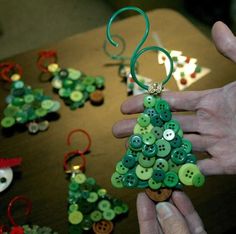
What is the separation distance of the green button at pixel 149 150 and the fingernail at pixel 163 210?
4.5 inches

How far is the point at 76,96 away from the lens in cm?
109

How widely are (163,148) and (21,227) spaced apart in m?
0.40

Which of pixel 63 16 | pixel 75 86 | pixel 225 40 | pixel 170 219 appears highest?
pixel 63 16

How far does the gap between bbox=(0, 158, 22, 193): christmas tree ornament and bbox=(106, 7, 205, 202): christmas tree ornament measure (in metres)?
0.30

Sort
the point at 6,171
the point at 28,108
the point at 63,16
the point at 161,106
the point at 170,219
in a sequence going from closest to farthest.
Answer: the point at 170,219, the point at 161,106, the point at 6,171, the point at 28,108, the point at 63,16

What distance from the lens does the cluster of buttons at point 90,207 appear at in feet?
2.83

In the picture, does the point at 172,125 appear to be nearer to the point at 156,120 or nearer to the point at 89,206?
the point at 156,120

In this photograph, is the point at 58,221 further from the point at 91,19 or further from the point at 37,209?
the point at 91,19

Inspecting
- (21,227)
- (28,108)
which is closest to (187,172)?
(21,227)

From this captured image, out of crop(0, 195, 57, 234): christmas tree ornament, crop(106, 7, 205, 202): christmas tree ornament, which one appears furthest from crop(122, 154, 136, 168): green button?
crop(0, 195, 57, 234): christmas tree ornament

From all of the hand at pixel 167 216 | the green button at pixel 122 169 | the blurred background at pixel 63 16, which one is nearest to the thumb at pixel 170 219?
the hand at pixel 167 216

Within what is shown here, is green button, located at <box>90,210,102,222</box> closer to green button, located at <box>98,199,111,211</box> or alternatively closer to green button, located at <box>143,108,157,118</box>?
green button, located at <box>98,199,111,211</box>

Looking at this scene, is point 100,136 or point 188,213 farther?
point 100,136

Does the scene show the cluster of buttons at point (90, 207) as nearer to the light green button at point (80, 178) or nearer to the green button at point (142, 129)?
the light green button at point (80, 178)
